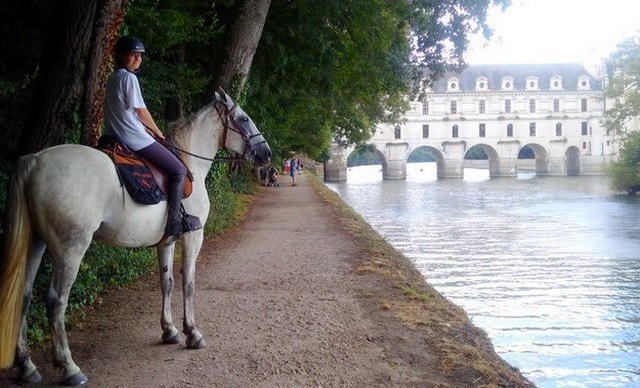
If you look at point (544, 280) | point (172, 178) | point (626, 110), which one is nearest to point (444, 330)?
point (172, 178)

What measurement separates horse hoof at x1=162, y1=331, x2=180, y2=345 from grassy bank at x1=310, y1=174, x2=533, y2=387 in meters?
2.11

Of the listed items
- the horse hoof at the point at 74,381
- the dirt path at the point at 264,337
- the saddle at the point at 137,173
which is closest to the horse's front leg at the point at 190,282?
the dirt path at the point at 264,337

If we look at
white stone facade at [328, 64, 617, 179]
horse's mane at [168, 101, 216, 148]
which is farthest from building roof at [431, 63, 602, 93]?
horse's mane at [168, 101, 216, 148]

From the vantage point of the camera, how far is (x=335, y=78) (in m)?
15.0

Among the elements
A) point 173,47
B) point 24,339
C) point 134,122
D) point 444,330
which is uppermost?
point 173,47

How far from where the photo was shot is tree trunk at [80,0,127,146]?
5.36m

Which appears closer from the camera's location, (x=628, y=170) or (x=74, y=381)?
(x=74, y=381)

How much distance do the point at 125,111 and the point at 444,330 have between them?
3.62 m

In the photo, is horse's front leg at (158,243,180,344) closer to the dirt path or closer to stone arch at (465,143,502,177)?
the dirt path

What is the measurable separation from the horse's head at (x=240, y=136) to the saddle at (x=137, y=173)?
96 cm

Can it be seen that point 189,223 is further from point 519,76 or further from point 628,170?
point 519,76

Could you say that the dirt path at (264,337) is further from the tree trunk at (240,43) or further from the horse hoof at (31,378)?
the tree trunk at (240,43)

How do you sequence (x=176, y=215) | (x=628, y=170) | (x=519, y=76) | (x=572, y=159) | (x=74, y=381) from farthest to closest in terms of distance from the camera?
1. (x=519, y=76)
2. (x=572, y=159)
3. (x=628, y=170)
4. (x=176, y=215)
5. (x=74, y=381)

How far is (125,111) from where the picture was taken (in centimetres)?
470
